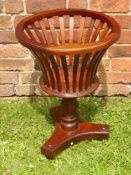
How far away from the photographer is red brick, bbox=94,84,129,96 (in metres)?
2.93

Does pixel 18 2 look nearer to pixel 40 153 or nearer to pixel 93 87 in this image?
pixel 93 87

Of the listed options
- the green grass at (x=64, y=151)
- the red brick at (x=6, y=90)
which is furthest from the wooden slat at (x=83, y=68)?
the red brick at (x=6, y=90)

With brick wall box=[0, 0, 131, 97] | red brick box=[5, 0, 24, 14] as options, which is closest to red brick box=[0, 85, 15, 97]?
brick wall box=[0, 0, 131, 97]

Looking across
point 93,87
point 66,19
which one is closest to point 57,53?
point 93,87

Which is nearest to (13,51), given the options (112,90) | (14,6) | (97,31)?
(14,6)

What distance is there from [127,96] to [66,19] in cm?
78

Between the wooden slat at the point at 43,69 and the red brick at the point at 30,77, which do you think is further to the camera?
the red brick at the point at 30,77

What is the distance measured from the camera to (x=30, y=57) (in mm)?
2803

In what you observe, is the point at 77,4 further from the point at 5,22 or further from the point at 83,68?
the point at 83,68

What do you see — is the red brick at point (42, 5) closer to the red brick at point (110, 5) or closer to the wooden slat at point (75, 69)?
the red brick at point (110, 5)

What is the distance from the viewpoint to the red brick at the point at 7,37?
2691 mm

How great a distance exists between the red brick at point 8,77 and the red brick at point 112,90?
2.00 ft

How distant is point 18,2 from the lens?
2.58 metres

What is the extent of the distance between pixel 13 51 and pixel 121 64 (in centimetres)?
Answer: 76
